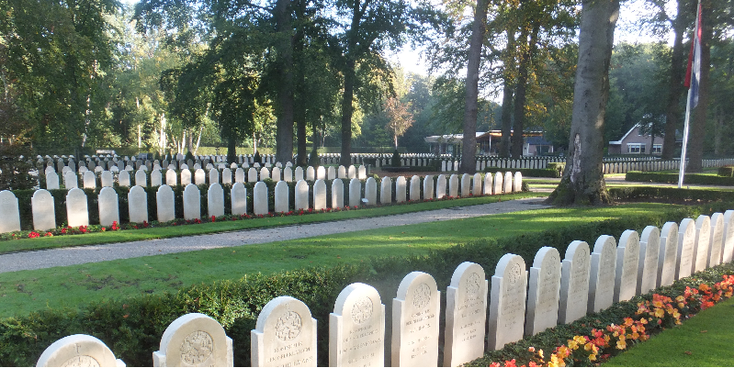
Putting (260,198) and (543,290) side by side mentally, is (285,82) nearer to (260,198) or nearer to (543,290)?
(260,198)

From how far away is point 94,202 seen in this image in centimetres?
1058

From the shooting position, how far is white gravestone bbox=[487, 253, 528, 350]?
176 inches

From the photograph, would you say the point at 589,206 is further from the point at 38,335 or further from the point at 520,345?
the point at 38,335

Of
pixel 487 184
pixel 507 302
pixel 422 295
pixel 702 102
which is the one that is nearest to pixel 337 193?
pixel 487 184

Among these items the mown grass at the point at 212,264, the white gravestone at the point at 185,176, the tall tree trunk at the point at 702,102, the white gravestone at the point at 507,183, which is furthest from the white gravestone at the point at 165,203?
the tall tree trunk at the point at 702,102

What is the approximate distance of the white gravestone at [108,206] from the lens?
33.9ft

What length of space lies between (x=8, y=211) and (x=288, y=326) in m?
9.26

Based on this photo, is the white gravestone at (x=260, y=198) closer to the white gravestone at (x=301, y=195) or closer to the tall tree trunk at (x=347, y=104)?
the white gravestone at (x=301, y=195)

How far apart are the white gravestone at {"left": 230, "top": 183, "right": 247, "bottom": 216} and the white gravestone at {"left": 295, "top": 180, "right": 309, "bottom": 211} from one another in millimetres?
1464

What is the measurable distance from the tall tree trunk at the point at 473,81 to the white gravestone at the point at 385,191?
7.00 meters

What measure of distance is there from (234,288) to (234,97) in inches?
923

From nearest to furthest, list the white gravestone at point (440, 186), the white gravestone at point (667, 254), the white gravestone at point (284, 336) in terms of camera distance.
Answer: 1. the white gravestone at point (284, 336)
2. the white gravestone at point (667, 254)
3. the white gravestone at point (440, 186)

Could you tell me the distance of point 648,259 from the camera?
6359 mm

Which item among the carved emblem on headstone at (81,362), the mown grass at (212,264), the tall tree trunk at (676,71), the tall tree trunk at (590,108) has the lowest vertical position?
the mown grass at (212,264)
